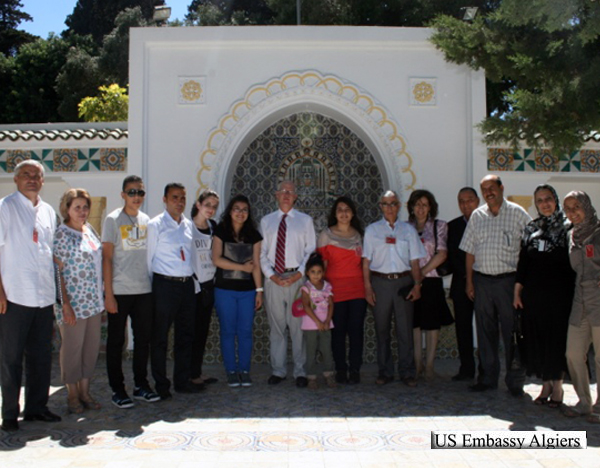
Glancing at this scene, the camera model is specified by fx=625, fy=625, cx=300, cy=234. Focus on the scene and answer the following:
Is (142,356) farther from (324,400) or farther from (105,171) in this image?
(105,171)

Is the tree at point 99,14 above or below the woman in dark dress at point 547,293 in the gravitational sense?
above

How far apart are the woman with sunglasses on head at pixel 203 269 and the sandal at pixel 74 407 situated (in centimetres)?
112

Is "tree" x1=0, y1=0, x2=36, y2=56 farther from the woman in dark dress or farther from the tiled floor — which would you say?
A: the woman in dark dress

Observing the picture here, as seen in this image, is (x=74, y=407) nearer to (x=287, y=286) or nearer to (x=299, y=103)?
(x=287, y=286)

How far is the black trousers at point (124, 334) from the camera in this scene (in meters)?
4.94

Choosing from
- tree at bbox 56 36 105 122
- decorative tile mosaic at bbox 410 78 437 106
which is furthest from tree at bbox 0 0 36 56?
decorative tile mosaic at bbox 410 78 437 106

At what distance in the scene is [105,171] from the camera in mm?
7465

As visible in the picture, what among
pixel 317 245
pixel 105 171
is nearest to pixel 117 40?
pixel 105 171

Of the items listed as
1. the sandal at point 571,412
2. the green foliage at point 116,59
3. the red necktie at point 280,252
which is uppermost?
the green foliage at point 116,59

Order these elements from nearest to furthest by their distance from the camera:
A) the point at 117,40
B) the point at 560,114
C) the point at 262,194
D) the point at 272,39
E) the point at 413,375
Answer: the point at 560,114 < the point at 413,375 < the point at 272,39 < the point at 262,194 < the point at 117,40

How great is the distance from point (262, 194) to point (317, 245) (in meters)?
2.18

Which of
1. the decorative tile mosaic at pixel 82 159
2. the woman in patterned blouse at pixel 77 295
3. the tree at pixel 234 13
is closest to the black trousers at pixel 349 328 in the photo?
the woman in patterned blouse at pixel 77 295

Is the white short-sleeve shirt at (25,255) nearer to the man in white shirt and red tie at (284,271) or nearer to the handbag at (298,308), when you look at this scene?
the man in white shirt and red tie at (284,271)

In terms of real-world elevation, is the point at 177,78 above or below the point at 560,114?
above
